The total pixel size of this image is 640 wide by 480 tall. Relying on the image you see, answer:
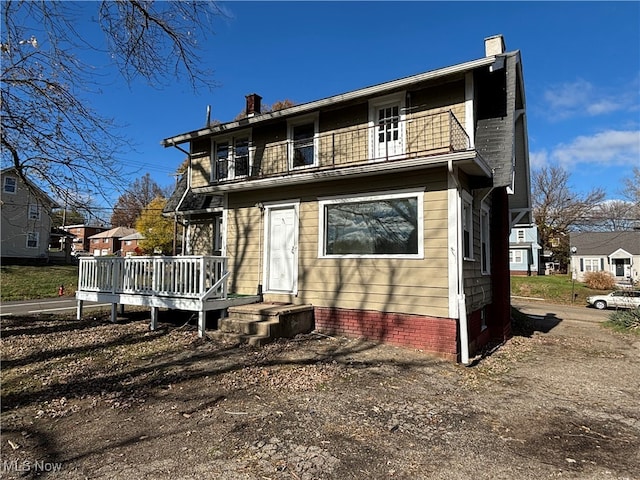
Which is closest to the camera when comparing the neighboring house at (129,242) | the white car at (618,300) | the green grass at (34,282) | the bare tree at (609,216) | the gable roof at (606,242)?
the green grass at (34,282)

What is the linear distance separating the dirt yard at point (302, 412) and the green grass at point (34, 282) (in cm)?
1369

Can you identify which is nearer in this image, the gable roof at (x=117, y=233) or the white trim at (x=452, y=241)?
the white trim at (x=452, y=241)

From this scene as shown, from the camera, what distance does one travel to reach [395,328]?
770cm

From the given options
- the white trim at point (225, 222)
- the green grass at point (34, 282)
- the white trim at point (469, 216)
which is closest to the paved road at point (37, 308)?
the green grass at point (34, 282)

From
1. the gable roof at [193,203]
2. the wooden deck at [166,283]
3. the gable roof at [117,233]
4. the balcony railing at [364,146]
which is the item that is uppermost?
the gable roof at [117,233]

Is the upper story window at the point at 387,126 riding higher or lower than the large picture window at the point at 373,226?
higher

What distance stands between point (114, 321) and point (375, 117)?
8082mm

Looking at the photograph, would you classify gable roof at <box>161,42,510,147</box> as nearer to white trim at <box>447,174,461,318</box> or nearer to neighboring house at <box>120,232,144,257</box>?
white trim at <box>447,174,461,318</box>

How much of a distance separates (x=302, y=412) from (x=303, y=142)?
718cm

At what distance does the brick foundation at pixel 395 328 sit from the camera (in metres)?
7.11

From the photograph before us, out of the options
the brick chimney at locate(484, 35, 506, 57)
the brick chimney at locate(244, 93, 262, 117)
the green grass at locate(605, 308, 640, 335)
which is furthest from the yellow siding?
the green grass at locate(605, 308, 640, 335)

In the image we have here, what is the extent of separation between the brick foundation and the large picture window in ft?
4.07

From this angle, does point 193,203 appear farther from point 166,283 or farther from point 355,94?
point 355,94

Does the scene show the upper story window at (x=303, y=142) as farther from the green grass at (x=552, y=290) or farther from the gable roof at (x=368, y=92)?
the green grass at (x=552, y=290)
